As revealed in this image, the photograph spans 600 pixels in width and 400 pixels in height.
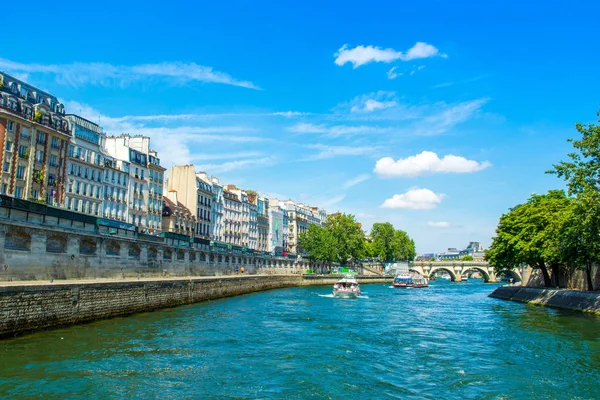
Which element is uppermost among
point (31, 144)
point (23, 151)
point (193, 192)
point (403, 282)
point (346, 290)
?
point (193, 192)

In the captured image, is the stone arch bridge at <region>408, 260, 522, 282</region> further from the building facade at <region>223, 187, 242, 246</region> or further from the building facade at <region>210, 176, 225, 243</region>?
the building facade at <region>210, 176, 225, 243</region>

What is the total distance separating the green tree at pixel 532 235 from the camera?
5561 cm

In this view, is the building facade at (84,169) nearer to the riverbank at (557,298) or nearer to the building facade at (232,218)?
the building facade at (232,218)

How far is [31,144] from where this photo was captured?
60438mm

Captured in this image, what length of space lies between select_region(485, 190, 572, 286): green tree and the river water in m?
17.0

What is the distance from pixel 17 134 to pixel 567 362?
196ft

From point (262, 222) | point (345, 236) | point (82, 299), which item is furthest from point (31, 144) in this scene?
point (345, 236)

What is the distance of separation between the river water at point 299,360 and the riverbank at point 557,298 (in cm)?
1075

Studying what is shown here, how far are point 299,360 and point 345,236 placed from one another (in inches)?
4907

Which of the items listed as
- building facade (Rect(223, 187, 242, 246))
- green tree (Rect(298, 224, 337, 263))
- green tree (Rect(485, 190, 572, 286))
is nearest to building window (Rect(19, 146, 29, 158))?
building facade (Rect(223, 187, 242, 246))

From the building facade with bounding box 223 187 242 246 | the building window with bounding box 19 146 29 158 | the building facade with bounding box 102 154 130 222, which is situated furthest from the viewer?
the building facade with bounding box 223 187 242 246

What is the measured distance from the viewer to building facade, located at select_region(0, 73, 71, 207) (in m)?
57.3

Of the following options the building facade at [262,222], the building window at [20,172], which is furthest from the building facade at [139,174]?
the building facade at [262,222]

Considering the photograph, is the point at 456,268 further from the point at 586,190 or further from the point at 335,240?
the point at 586,190
